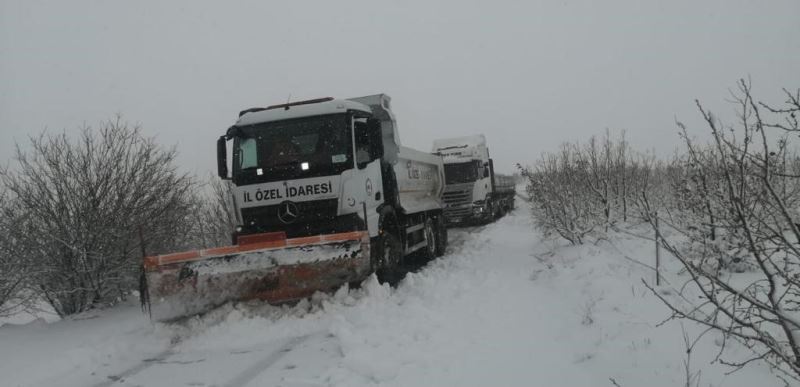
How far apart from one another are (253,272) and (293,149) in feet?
6.75

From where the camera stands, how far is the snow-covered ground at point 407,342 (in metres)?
4.48

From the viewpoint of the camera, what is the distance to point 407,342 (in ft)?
17.6

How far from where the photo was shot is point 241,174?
8109 mm

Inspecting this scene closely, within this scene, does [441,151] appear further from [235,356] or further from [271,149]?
[235,356]

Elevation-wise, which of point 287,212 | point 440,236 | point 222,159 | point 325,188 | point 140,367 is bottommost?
point 140,367

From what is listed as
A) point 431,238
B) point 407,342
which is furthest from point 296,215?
point 431,238

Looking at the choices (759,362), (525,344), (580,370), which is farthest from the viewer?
(525,344)

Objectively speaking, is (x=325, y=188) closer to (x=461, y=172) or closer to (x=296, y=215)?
(x=296, y=215)

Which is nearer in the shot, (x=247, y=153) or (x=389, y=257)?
(x=247, y=153)

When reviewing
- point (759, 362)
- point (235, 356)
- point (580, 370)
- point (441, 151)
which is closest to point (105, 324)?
point (235, 356)

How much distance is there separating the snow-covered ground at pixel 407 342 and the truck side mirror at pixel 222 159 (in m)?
2.31

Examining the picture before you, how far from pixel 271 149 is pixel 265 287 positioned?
2.23 m

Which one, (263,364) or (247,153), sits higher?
(247,153)

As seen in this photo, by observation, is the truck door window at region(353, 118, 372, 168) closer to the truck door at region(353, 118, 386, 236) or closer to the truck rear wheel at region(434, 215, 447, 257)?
the truck door at region(353, 118, 386, 236)
